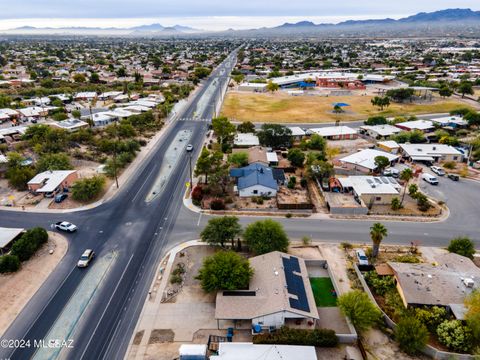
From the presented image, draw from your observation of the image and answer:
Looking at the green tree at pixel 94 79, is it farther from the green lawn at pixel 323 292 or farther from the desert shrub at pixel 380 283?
the desert shrub at pixel 380 283

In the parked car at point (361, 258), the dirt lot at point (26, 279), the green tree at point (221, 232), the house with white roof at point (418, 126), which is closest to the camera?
the dirt lot at point (26, 279)

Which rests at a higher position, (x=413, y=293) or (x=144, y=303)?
(x=413, y=293)

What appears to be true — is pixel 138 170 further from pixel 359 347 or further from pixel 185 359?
pixel 359 347

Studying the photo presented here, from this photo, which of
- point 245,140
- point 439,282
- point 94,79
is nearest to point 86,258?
point 439,282

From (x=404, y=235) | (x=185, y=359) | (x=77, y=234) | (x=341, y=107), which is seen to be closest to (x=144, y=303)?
(x=185, y=359)

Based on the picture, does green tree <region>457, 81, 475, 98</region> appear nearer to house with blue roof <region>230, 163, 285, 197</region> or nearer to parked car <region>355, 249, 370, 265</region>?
house with blue roof <region>230, 163, 285, 197</region>

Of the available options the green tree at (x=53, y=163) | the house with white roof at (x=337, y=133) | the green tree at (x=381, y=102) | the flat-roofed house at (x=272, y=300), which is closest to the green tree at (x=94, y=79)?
the green tree at (x=53, y=163)
